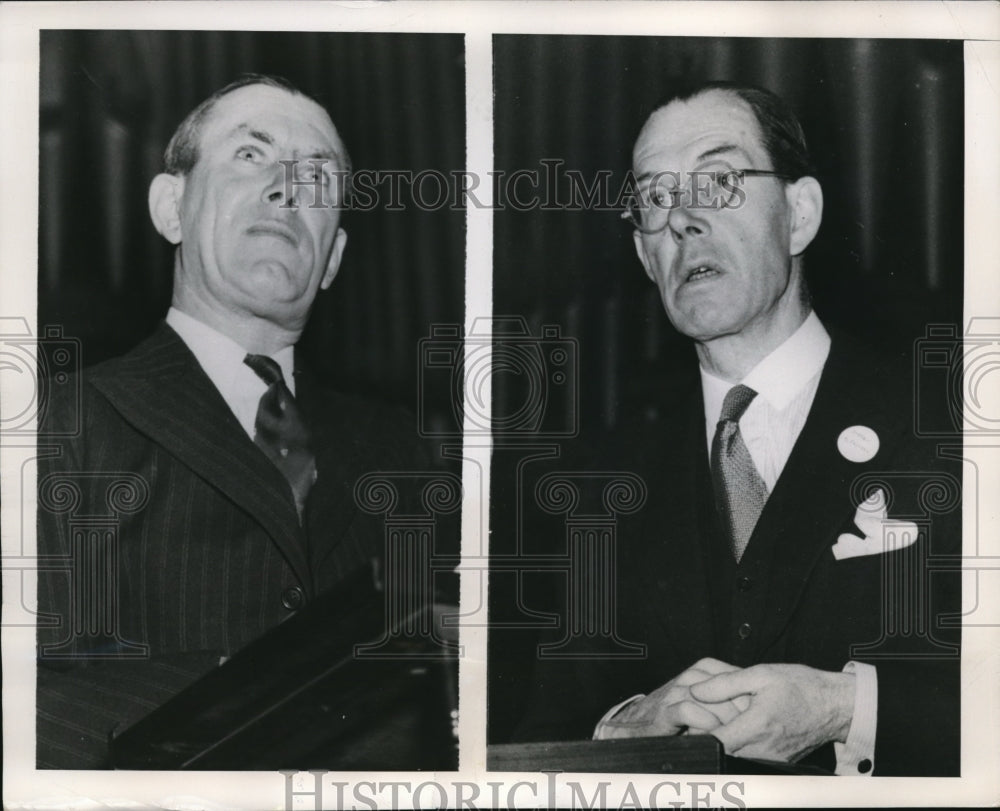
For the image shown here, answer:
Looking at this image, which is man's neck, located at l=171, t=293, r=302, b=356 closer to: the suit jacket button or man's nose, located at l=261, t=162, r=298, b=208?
man's nose, located at l=261, t=162, r=298, b=208

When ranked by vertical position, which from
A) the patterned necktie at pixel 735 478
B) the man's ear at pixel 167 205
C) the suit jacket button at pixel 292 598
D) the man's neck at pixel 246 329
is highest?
the man's ear at pixel 167 205

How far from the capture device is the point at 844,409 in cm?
239

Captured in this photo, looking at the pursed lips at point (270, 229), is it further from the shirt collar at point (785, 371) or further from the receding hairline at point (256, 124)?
the shirt collar at point (785, 371)

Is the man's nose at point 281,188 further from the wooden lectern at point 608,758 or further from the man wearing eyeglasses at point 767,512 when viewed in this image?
the wooden lectern at point 608,758

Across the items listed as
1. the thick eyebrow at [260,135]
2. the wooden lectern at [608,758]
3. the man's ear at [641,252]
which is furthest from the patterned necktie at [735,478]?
the thick eyebrow at [260,135]

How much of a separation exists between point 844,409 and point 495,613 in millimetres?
800

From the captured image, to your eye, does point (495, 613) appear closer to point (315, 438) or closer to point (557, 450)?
point (557, 450)

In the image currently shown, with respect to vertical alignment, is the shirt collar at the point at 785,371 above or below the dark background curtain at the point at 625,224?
below

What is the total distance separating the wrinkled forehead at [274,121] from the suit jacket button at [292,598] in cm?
85

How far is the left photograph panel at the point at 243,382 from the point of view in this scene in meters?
2.37

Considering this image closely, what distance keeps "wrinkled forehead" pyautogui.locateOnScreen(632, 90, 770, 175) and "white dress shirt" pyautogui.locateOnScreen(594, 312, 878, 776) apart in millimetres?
360

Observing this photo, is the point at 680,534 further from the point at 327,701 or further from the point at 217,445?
the point at 217,445

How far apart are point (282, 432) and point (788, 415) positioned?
1.00 metres

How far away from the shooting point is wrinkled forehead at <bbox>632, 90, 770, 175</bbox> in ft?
7.79
